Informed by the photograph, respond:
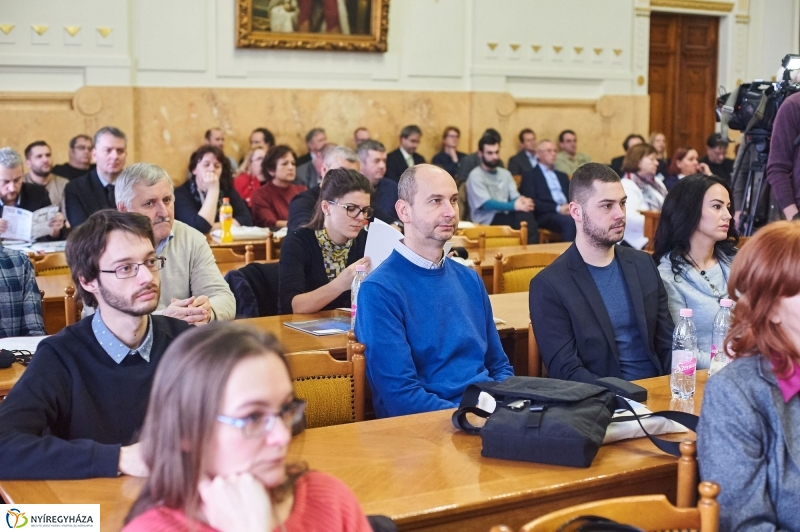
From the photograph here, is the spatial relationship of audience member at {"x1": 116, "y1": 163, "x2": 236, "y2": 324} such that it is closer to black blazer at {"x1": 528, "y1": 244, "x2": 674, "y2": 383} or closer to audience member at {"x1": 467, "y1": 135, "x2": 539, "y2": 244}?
black blazer at {"x1": 528, "y1": 244, "x2": 674, "y2": 383}

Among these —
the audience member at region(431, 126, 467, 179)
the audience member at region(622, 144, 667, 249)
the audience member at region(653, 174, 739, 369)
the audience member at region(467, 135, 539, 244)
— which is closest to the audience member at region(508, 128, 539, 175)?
the audience member at region(431, 126, 467, 179)

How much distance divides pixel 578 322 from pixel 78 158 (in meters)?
5.93

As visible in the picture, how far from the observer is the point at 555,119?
441 inches

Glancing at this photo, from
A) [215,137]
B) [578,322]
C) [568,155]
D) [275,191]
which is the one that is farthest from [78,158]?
[578,322]

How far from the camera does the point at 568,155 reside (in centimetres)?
1102

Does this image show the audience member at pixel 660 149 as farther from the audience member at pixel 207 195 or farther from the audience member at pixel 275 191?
the audience member at pixel 207 195

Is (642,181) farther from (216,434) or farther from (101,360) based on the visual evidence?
(216,434)

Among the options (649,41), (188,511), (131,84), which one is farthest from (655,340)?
(649,41)

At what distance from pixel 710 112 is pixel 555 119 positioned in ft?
8.20

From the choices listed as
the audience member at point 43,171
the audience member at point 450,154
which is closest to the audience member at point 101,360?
the audience member at point 43,171

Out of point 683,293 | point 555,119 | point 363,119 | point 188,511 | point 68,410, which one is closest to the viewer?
point 188,511

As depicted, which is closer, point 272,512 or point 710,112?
point 272,512

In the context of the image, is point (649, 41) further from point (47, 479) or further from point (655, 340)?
point (47, 479)

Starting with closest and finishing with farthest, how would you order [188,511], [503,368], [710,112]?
[188,511] < [503,368] < [710,112]
